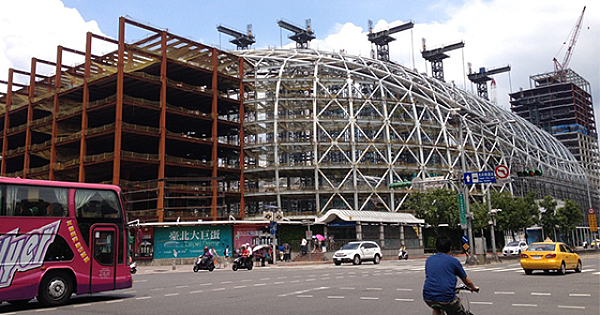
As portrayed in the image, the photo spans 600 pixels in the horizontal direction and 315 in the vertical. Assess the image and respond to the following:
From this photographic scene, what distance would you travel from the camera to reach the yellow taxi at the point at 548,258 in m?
24.1

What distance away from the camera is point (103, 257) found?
56.3 feet

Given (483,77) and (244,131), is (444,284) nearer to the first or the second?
(244,131)

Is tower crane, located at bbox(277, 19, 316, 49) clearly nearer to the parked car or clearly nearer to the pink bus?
the parked car

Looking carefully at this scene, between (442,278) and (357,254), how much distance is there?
33.3m

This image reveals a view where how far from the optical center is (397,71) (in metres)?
83.5

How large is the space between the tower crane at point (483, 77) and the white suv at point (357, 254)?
387ft

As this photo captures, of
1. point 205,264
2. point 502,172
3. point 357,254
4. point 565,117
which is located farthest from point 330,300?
point 565,117

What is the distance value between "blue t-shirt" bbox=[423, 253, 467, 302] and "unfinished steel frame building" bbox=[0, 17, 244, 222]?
45.6m

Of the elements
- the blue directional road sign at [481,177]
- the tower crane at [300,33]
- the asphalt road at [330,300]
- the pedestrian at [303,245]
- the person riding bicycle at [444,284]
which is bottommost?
the asphalt road at [330,300]

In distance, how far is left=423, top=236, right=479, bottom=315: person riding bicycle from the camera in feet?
26.1

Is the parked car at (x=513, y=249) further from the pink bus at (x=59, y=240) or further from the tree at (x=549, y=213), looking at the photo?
the pink bus at (x=59, y=240)

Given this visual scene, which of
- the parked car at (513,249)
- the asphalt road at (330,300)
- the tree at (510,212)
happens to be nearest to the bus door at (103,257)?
the asphalt road at (330,300)

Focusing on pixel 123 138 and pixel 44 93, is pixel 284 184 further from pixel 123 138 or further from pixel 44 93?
pixel 44 93

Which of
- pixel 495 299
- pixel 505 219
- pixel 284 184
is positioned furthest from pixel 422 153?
pixel 495 299
